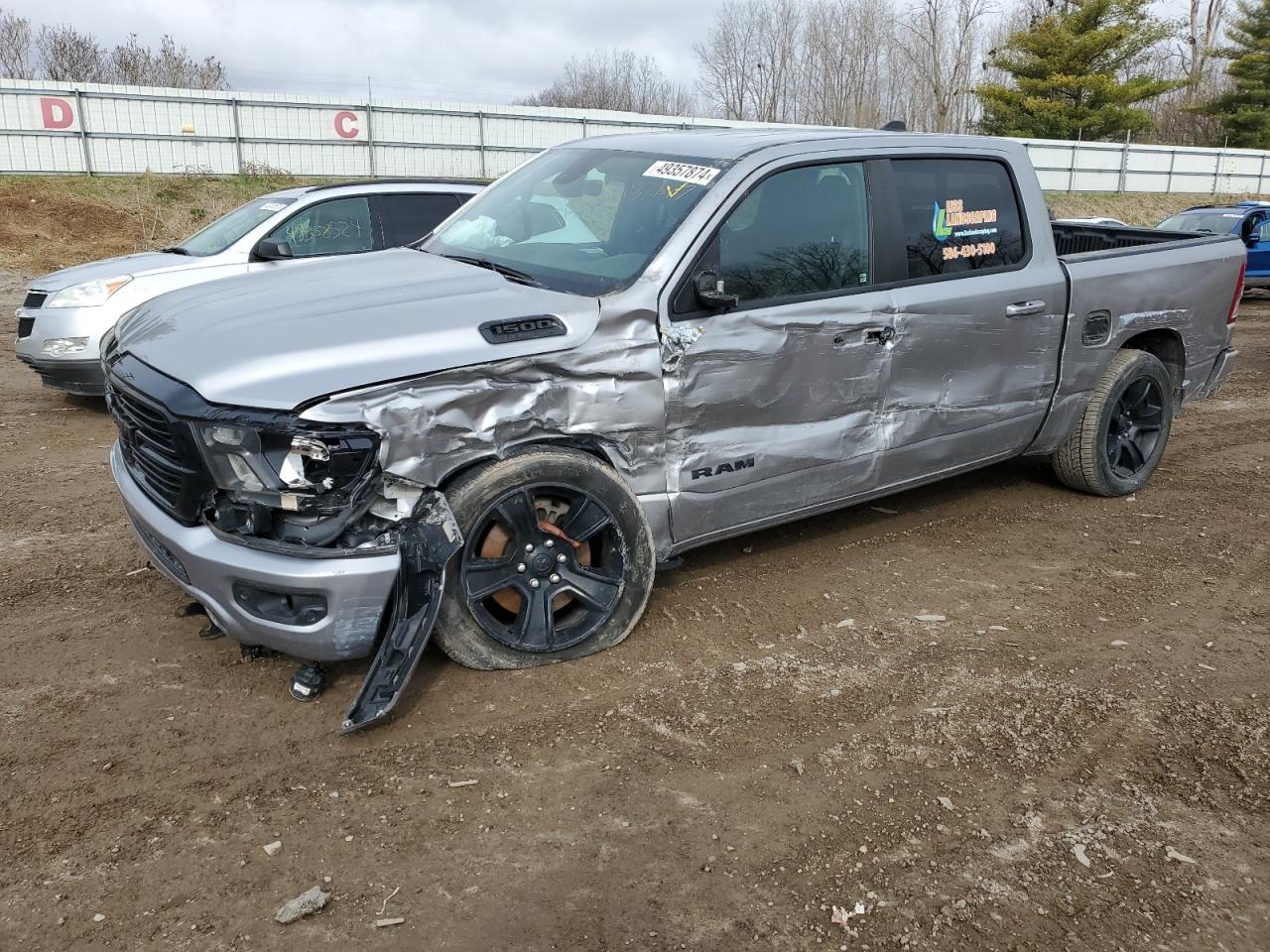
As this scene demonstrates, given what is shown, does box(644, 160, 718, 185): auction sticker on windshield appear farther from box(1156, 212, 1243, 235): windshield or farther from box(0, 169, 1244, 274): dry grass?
box(0, 169, 1244, 274): dry grass

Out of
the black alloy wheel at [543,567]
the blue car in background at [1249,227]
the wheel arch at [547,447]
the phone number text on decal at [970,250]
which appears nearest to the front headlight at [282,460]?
the wheel arch at [547,447]

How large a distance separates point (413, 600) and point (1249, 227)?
54.3 feet

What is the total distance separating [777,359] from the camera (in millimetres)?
4207

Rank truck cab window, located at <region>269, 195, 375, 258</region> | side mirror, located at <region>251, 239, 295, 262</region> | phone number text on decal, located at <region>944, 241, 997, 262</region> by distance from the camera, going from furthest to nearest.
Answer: truck cab window, located at <region>269, 195, 375, 258</region>, side mirror, located at <region>251, 239, 295, 262</region>, phone number text on decal, located at <region>944, 241, 997, 262</region>

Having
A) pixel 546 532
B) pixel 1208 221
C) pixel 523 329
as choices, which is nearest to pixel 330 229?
pixel 523 329

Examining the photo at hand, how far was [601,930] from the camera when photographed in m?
2.62

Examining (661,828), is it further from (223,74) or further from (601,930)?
(223,74)

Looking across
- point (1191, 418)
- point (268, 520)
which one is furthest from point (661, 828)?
point (1191, 418)

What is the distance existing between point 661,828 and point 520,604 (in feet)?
3.63

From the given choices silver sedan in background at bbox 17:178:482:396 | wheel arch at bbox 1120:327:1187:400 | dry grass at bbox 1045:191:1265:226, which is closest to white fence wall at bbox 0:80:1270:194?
dry grass at bbox 1045:191:1265:226

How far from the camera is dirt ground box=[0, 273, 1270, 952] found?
8.79ft

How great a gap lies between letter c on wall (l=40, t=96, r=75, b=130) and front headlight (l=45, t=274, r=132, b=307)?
1689 centimetres

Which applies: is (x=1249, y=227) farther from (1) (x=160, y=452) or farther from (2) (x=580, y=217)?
(1) (x=160, y=452)

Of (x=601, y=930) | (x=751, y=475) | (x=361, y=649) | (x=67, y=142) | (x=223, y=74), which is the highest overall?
(x=223, y=74)
